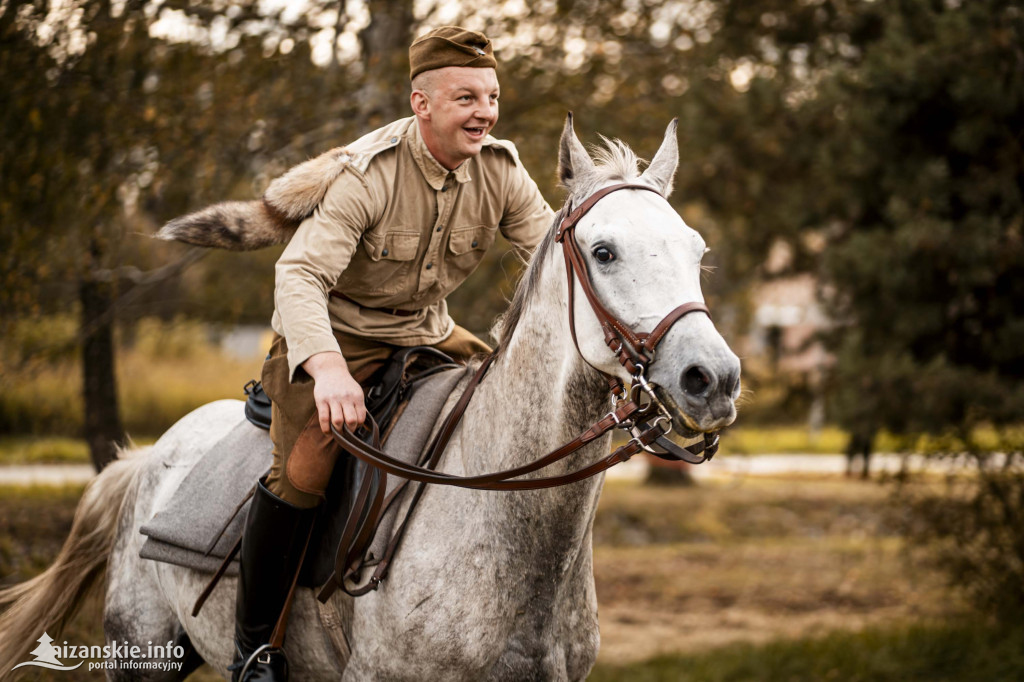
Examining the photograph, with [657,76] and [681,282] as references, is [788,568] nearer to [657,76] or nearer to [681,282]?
[657,76]

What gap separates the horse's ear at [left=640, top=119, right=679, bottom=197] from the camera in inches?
108

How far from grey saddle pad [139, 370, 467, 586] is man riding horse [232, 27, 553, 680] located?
108mm

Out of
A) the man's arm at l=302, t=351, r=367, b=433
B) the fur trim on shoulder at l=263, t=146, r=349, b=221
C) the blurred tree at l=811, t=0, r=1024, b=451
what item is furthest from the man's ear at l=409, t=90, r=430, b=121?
the blurred tree at l=811, t=0, r=1024, b=451

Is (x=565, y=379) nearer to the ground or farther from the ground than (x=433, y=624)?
farther from the ground

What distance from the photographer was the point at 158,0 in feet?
20.0

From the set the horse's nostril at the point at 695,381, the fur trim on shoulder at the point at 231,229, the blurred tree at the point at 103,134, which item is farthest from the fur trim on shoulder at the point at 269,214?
the blurred tree at the point at 103,134

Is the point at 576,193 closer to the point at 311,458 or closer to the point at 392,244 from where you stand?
the point at 392,244

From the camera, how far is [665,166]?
2.77m

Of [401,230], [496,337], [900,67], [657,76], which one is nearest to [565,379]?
[496,337]

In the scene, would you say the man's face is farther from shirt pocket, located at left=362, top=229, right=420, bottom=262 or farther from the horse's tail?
the horse's tail

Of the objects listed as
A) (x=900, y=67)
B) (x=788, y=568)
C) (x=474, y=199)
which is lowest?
(x=788, y=568)

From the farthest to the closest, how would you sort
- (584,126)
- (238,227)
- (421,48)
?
(584,126) < (238,227) < (421,48)

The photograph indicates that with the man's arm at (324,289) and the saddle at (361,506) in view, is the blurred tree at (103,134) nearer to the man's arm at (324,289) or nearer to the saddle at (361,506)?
the saddle at (361,506)

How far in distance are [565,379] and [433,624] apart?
818 mm
